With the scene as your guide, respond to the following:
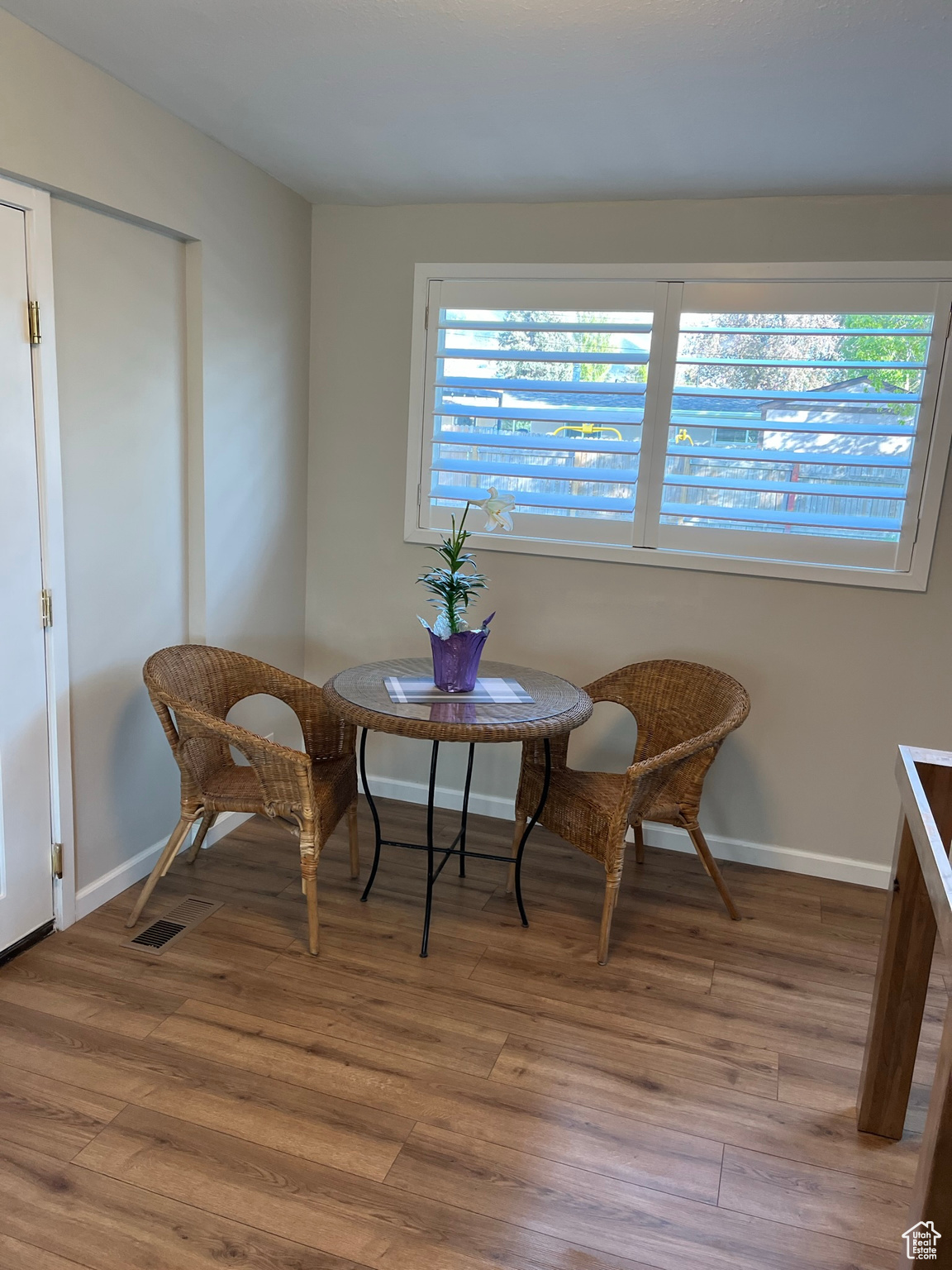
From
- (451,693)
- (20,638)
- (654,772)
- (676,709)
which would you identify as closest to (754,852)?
→ (676,709)

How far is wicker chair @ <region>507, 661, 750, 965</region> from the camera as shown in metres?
2.54

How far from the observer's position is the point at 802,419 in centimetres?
301

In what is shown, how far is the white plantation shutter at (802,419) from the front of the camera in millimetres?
2898

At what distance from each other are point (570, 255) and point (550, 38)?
1.23 metres

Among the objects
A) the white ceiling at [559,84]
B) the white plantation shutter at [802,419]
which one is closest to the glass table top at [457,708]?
the white plantation shutter at [802,419]

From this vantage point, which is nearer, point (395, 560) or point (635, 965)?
point (635, 965)

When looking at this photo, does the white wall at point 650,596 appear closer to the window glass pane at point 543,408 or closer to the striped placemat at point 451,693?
the window glass pane at point 543,408

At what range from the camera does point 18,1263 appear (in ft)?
5.08

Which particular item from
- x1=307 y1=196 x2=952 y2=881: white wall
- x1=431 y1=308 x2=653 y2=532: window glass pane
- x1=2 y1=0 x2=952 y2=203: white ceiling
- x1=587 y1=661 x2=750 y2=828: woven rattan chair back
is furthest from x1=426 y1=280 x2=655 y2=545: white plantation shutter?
x1=587 y1=661 x2=750 y2=828: woven rattan chair back

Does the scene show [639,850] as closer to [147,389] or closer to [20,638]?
[20,638]

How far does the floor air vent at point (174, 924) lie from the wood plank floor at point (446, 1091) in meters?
0.05

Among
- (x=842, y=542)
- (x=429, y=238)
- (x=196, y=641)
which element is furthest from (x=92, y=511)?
(x=842, y=542)

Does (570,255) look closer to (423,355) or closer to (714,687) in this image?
(423,355)

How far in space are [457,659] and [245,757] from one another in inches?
28.1
